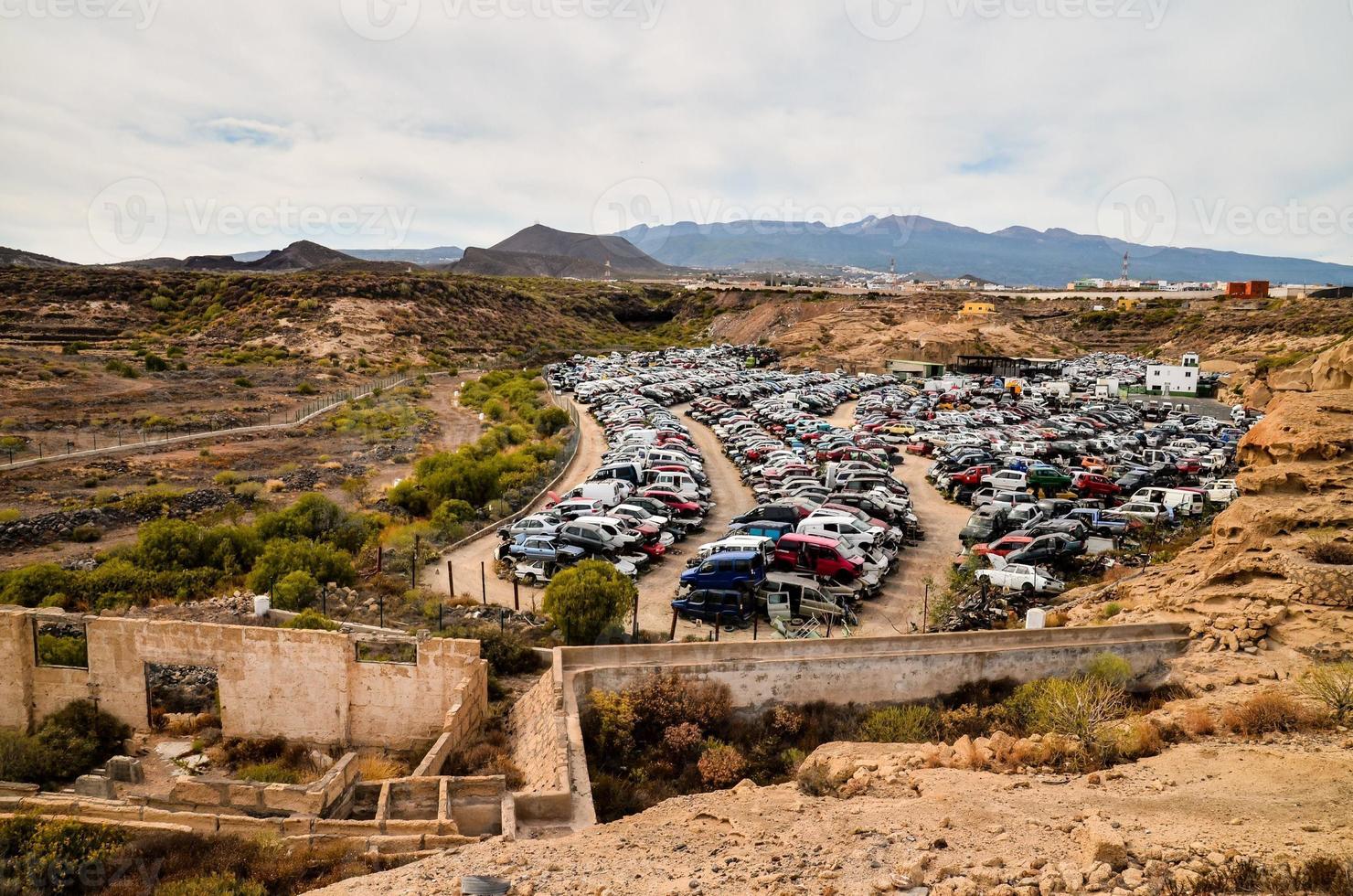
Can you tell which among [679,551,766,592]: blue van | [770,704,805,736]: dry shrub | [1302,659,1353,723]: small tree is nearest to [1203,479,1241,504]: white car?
[1302,659,1353,723]: small tree

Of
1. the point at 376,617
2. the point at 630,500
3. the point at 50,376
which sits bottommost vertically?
the point at 376,617

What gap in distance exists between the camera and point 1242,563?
51.9 ft

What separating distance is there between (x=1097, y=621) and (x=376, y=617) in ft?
56.5

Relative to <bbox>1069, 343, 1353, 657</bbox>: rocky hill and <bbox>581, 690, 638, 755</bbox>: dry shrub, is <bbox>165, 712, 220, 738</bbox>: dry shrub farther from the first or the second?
<bbox>1069, 343, 1353, 657</bbox>: rocky hill

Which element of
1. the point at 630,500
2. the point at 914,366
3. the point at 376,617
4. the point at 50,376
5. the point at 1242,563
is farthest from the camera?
the point at 914,366

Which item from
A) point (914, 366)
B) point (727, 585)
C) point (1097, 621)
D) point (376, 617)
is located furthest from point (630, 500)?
point (914, 366)

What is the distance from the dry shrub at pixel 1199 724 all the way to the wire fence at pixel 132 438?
144 feet

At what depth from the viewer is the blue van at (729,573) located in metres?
20.1

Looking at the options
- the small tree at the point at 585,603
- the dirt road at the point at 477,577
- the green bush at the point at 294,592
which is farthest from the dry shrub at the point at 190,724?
the small tree at the point at 585,603

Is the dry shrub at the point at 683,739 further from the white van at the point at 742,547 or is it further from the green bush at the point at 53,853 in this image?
the green bush at the point at 53,853

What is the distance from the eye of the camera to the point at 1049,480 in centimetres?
3225

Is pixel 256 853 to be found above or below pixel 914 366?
below

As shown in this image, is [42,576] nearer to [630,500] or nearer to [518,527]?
[518,527]

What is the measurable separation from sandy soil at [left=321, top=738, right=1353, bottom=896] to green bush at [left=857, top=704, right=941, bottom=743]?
2.50m
